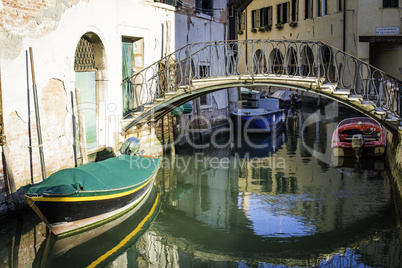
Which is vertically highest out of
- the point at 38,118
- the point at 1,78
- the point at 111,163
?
the point at 1,78

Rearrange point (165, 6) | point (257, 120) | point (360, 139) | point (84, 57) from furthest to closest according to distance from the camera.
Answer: point (257, 120), point (165, 6), point (360, 139), point (84, 57)

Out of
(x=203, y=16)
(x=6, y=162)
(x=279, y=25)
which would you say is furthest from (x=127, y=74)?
(x=279, y=25)

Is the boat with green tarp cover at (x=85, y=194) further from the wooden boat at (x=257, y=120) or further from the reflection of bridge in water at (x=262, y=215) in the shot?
the wooden boat at (x=257, y=120)

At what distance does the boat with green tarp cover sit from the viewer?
21.8 feet

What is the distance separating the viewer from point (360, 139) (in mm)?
11492

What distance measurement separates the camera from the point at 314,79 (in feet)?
30.7

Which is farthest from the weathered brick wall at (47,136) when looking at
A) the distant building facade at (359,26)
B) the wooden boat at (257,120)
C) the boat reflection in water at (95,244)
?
the distant building facade at (359,26)

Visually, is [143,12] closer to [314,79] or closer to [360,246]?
[314,79]

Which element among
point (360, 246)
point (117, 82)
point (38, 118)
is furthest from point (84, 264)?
point (117, 82)

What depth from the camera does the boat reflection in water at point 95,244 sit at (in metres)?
6.45

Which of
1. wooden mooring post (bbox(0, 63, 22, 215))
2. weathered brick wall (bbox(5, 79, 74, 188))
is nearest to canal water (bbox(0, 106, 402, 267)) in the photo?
wooden mooring post (bbox(0, 63, 22, 215))

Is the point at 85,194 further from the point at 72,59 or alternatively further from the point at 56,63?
the point at 72,59

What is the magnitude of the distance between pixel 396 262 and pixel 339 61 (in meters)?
12.4

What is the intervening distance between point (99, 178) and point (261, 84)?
12.7 feet
